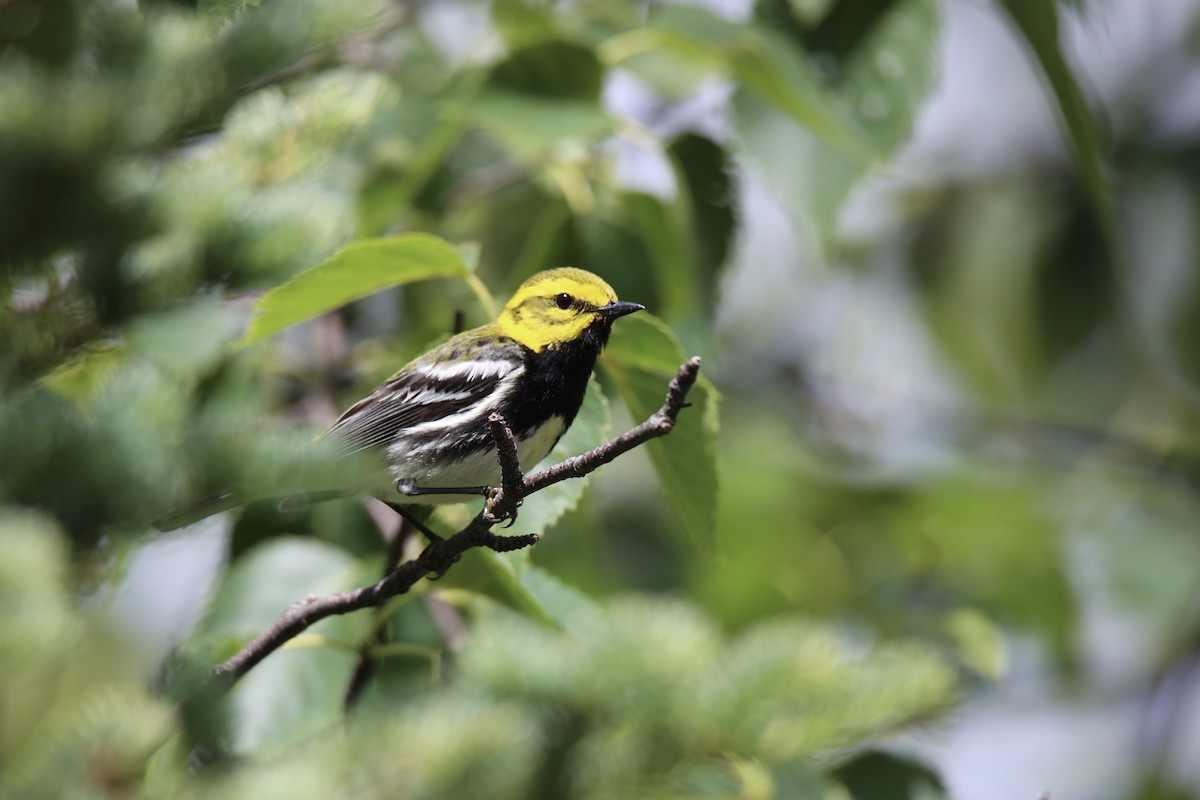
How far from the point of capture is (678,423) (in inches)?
63.9

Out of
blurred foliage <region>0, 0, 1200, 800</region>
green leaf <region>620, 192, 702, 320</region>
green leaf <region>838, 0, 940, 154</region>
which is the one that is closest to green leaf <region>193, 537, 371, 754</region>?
blurred foliage <region>0, 0, 1200, 800</region>

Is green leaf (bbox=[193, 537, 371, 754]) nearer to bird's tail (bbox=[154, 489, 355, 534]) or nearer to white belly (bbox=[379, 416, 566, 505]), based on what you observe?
white belly (bbox=[379, 416, 566, 505])

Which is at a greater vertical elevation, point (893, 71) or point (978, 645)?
point (893, 71)

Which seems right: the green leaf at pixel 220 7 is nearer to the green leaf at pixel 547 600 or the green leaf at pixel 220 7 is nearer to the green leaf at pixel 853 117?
the green leaf at pixel 547 600

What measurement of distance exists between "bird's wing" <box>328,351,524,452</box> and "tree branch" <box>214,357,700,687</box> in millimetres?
481

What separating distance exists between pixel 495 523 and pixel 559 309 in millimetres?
548

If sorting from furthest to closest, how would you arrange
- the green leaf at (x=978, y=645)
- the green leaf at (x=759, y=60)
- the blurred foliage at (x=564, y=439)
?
1. the green leaf at (x=978, y=645)
2. the green leaf at (x=759, y=60)
3. the blurred foliage at (x=564, y=439)

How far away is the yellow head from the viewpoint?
181 centimetres

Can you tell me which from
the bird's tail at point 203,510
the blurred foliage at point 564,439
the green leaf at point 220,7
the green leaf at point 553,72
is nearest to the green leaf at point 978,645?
the blurred foliage at point 564,439

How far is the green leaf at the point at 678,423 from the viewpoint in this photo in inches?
64.1

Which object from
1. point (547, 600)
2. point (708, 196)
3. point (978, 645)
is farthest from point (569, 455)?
point (978, 645)

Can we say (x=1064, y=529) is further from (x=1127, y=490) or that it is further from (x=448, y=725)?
(x=448, y=725)

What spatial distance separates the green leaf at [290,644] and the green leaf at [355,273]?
0.50 meters

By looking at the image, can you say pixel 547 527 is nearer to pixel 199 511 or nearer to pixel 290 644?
pixel 290 644
